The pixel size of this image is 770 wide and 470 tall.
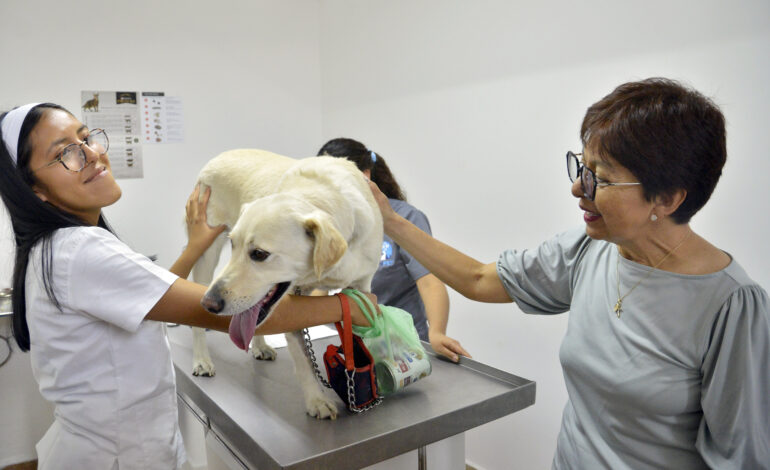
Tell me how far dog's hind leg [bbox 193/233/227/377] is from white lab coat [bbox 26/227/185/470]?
0.37 metres

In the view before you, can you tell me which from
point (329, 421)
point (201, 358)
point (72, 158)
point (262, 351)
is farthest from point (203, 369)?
point (72, 158)

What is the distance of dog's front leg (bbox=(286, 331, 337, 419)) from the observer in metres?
1.28

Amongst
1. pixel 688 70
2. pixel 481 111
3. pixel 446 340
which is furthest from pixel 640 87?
pixel 481 111

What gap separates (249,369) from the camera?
64.4 inches

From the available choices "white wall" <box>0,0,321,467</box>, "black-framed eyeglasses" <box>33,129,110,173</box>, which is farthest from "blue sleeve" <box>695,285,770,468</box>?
"white wall" <box>0,0,321,467</box>

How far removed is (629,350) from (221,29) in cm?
320

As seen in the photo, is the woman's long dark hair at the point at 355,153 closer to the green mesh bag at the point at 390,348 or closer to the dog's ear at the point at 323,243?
the green mesh bag at the point at 390,348

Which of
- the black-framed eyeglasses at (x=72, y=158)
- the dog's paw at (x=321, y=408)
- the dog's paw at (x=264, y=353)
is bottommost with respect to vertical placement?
the dog's paw at (x=264, y=353)

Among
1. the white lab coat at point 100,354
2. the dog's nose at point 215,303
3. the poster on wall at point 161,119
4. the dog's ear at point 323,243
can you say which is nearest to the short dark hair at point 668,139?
the dog's ear at point 323,243

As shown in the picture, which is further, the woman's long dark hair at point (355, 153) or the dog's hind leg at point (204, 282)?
the woman's long dark hair at point (355, 153)

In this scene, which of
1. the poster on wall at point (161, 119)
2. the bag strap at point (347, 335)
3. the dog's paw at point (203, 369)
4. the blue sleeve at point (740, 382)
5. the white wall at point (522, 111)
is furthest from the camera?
the poster on wall at point (161, 119)

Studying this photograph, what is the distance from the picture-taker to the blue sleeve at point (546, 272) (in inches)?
52.5

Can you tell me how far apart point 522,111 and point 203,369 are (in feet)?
5.83

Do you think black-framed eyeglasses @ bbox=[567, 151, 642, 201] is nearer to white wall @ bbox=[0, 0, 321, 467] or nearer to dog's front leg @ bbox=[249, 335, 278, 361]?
dog's front leg @ bbox=[249, 335, 278, 361]
